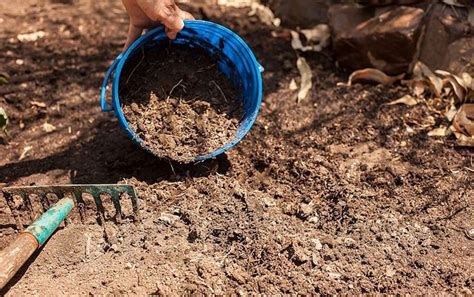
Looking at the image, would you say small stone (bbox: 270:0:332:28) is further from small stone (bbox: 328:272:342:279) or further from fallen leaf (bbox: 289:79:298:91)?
small stone (bbox: 328:272:342:279)

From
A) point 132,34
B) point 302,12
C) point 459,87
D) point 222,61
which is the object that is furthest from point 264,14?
point 132,34

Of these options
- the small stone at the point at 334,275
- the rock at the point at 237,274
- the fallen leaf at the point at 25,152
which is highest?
the rock at the point at 237,274

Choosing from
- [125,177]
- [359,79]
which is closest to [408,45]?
[359,79]

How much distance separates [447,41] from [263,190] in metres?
1.38

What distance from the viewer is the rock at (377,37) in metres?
3.37

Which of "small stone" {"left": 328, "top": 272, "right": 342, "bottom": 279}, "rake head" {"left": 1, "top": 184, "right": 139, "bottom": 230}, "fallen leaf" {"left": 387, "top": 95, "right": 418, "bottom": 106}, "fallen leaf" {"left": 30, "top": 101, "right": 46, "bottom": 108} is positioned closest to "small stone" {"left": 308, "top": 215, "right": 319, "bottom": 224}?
"small stone" {"left": 328, "top": 272, "right": 342, "bottom": 279}

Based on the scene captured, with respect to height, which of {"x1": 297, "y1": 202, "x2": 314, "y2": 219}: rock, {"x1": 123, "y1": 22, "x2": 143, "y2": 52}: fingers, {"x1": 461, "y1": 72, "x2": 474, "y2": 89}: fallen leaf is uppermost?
{"x1": 123, "y1": 22, "x2": 143, "y2": 52}: fingers

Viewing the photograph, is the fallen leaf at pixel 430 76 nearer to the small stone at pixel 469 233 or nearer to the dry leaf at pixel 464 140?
the dry leaf at pixel 464 140

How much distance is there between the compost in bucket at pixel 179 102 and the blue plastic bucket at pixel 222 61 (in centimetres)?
4

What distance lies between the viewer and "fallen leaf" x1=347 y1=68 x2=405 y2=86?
3451 millimetres

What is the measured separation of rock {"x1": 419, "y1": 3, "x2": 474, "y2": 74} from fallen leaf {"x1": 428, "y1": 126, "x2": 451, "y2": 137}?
38 centimetres

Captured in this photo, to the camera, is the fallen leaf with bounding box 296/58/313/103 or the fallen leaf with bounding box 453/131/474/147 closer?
the fallen leaf with bounding box 453/131/474/147

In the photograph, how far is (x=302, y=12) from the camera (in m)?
3.92

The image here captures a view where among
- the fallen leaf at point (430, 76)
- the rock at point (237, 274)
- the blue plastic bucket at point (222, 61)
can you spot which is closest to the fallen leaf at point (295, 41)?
the fallen leaf at point (430, 76)
